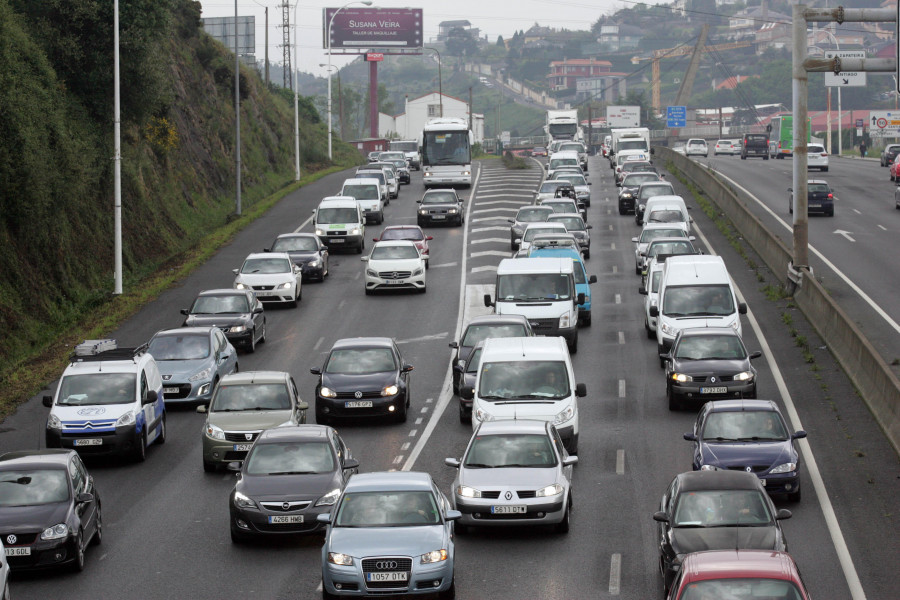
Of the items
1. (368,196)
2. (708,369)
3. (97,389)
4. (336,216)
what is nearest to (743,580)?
(708,369)

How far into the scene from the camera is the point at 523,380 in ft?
72.2

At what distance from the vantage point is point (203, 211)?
5853 centimetres

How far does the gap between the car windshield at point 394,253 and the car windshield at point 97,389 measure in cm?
1763

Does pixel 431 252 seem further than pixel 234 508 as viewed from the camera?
Yes

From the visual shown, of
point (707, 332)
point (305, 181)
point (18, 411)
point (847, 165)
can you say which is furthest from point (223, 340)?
point (847, 165)

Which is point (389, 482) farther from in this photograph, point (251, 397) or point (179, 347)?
point (179, 347)

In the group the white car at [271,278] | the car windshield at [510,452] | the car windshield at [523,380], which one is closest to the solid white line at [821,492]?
the car windshield at [510,452]

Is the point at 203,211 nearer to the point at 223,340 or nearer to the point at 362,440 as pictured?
the point at 223,340

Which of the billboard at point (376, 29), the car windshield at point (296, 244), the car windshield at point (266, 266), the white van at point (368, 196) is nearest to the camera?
the car windshield at point (266, 266)

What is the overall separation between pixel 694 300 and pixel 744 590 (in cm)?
1878

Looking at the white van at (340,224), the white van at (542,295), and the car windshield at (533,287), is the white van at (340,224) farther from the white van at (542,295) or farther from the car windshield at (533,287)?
the car windshield at (533,287)

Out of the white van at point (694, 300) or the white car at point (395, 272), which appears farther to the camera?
the white car at point (395, 272)

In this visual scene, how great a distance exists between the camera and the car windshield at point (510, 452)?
17406mm

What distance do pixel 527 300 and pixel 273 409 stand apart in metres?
10.0
